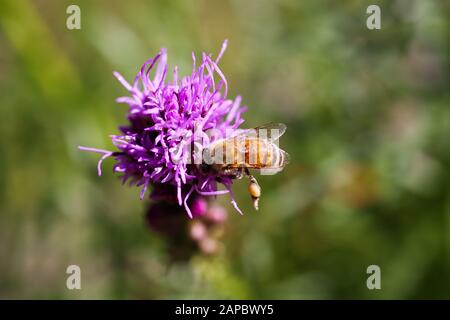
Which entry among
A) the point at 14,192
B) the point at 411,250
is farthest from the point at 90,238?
the point at 411,250

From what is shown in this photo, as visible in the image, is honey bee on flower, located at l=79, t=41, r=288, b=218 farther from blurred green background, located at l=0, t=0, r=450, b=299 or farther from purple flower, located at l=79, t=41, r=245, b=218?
blurred green background, located at l=0, t=0, r=450, b=299

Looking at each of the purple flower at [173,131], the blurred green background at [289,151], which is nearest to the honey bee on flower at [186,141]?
the purple flower at [173,131]

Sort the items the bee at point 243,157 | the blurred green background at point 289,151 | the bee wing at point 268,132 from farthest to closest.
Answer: the blurred green background at point 289,151, the bee wing at point 268,132, the bee at point 243,157

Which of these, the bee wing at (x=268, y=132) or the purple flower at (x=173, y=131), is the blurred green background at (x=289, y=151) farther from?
the bee wing at (x=268, y=132)

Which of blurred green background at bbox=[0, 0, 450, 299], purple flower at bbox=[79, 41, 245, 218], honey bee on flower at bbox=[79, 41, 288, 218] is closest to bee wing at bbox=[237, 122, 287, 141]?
honey bee on flower at bbox=[79, 41, 288, 218]

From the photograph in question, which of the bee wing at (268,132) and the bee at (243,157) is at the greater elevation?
the bee wing at (268,132)
